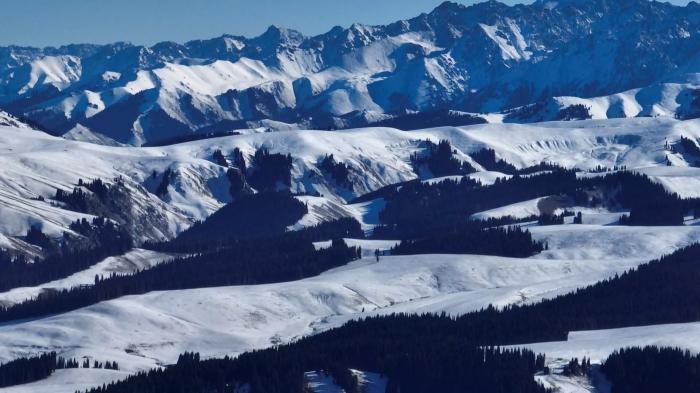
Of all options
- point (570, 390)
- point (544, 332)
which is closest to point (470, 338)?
point (544, 332)

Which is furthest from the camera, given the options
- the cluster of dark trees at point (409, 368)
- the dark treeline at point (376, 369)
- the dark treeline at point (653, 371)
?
the dark treeline at point (376, 369)

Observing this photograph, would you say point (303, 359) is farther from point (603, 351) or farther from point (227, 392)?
point (603, 351)

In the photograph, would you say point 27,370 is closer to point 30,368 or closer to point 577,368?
point 30,368

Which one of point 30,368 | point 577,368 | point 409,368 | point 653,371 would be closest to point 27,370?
point 30,368

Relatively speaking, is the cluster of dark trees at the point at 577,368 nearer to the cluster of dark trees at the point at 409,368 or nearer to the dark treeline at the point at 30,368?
the cluster of dark trees at the point at 409,368

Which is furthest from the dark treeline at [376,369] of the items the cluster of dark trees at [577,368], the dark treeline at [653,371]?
the dark treeline at [653,371]

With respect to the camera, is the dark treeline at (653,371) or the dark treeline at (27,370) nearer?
the dark treeline at (653,371)

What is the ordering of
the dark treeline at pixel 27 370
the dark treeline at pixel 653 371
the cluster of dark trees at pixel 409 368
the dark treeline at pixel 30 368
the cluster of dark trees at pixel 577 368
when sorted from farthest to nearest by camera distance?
the dark treeline at pixel 30 368, the dark treeline at pixel 27 370, the cluster of dark trees at pixel 577 368, the cluster of dark trees at pixel 409 368, the dark treeline at pixel 653 371

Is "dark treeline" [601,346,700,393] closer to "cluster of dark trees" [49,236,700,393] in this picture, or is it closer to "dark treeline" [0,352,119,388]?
"cluster of dark trees" [49,236,700,393]
